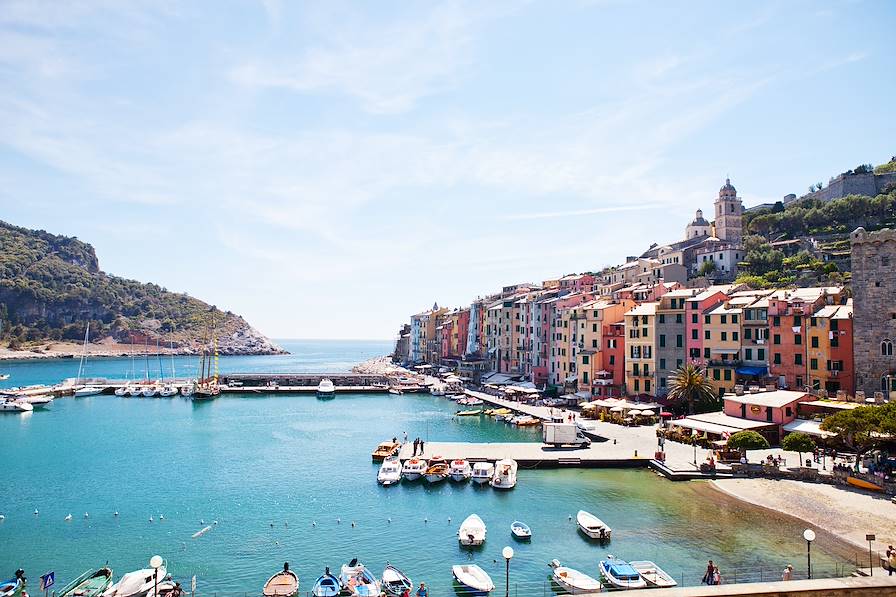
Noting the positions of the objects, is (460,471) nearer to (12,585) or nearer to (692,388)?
(692,388)

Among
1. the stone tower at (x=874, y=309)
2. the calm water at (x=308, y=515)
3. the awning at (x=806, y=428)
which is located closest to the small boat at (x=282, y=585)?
the calm water at (x=308, y=515)

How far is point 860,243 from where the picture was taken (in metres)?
52.7

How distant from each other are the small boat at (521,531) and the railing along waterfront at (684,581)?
4.90 metres

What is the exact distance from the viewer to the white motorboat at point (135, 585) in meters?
25.5

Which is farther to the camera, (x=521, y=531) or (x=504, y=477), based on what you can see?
(x=504, y=477)

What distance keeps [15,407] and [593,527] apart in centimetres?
8905

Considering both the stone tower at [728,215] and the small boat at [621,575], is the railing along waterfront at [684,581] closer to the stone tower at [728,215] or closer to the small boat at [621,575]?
the small boat at [621,575]

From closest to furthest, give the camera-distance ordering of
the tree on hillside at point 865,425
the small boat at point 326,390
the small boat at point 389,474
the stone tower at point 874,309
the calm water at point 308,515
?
1. the calm water at point 308,515
2. the tree on hillside at point 865,425
3. the small boat at point 389,474
4. the stone tower at point 874,309
5. the small boat at point 326,390

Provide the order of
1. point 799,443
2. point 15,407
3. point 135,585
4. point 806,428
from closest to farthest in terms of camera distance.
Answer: point 135,585 → point 799,443 → point 806,428 → point 15,407

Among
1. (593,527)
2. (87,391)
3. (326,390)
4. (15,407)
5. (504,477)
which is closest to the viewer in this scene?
(593,527)

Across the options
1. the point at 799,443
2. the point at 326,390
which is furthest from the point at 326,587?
the point at 326,390

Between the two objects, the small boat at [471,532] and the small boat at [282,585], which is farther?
the small boat at [471,532]

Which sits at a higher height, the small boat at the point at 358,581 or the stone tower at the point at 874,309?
the stone tower at the point at 874,309

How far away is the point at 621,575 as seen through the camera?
25.3m
